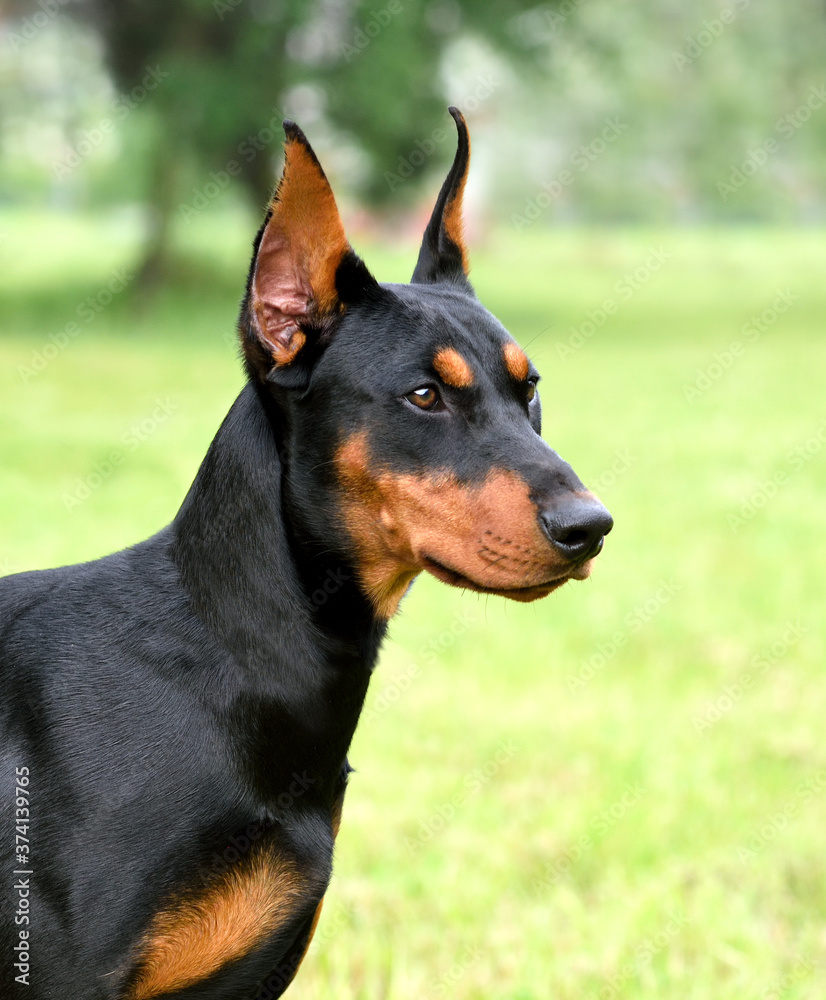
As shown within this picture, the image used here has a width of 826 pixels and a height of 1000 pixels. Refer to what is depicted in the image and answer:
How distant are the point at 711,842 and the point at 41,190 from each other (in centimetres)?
→ 4628

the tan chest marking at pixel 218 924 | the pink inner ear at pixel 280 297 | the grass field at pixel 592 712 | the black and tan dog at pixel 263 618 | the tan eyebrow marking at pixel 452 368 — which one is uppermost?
the pink inner ear at pixel 280 297

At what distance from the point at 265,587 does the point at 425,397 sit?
22.2 inches

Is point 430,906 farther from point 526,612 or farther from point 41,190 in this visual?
point 41,190

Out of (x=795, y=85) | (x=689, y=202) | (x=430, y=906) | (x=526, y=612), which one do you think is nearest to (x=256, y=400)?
(x=430, y=906)

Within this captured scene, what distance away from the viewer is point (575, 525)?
7.88 ft

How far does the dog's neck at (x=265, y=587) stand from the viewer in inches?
99.7

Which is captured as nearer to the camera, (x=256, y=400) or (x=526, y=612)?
(x=256, y=400)

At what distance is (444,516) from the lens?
2.53 meters

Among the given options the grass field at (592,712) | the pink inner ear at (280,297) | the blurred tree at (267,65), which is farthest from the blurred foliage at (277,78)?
the pink inner ear at (280,297)

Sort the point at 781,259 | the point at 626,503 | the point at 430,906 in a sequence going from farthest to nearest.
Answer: the point at 781,259
the point at 626,503
the point at 430,906

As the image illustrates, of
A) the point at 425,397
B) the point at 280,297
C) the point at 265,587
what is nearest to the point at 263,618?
the point at 265,587

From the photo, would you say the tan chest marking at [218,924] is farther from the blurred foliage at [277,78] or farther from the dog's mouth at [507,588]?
the blurred foliage at [277,78]

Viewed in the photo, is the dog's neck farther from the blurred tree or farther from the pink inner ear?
the blurred tree

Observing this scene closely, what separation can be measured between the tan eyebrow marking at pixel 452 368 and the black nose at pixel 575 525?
41cm
